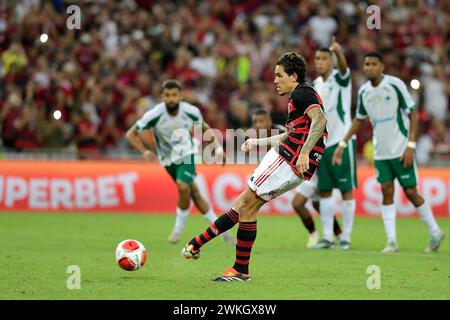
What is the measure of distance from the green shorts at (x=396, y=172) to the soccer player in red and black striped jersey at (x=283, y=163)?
391cm

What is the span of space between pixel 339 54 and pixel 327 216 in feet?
8.38

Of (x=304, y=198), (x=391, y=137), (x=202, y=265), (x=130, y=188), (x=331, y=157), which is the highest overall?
(x=391, y=137)

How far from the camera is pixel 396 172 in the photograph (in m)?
13.0

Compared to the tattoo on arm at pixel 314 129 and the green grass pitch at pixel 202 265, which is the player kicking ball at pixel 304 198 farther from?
the tattoo on arm at pixel 314 129

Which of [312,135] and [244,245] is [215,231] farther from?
[312,135]

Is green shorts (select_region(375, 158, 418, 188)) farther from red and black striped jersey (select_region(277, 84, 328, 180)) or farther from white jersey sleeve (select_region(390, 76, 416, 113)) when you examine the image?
red and black striped jersey (select_region(277, 84, 328, 180))

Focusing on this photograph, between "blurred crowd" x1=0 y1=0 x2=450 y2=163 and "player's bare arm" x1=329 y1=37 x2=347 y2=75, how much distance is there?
7.93 m

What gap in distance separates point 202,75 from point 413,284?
47.2 feet

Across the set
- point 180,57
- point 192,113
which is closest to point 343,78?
point 192,113

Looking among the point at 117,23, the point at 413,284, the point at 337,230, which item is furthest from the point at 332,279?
the point at 117,23

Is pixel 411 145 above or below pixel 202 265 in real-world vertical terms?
above

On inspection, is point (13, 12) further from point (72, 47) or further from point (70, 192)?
point (70, 192)

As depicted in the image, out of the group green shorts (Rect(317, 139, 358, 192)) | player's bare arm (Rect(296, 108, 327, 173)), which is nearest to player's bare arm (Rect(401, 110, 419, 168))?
green shorts (Rect(317, 139, 358, 192))

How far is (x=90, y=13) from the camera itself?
24.1m
